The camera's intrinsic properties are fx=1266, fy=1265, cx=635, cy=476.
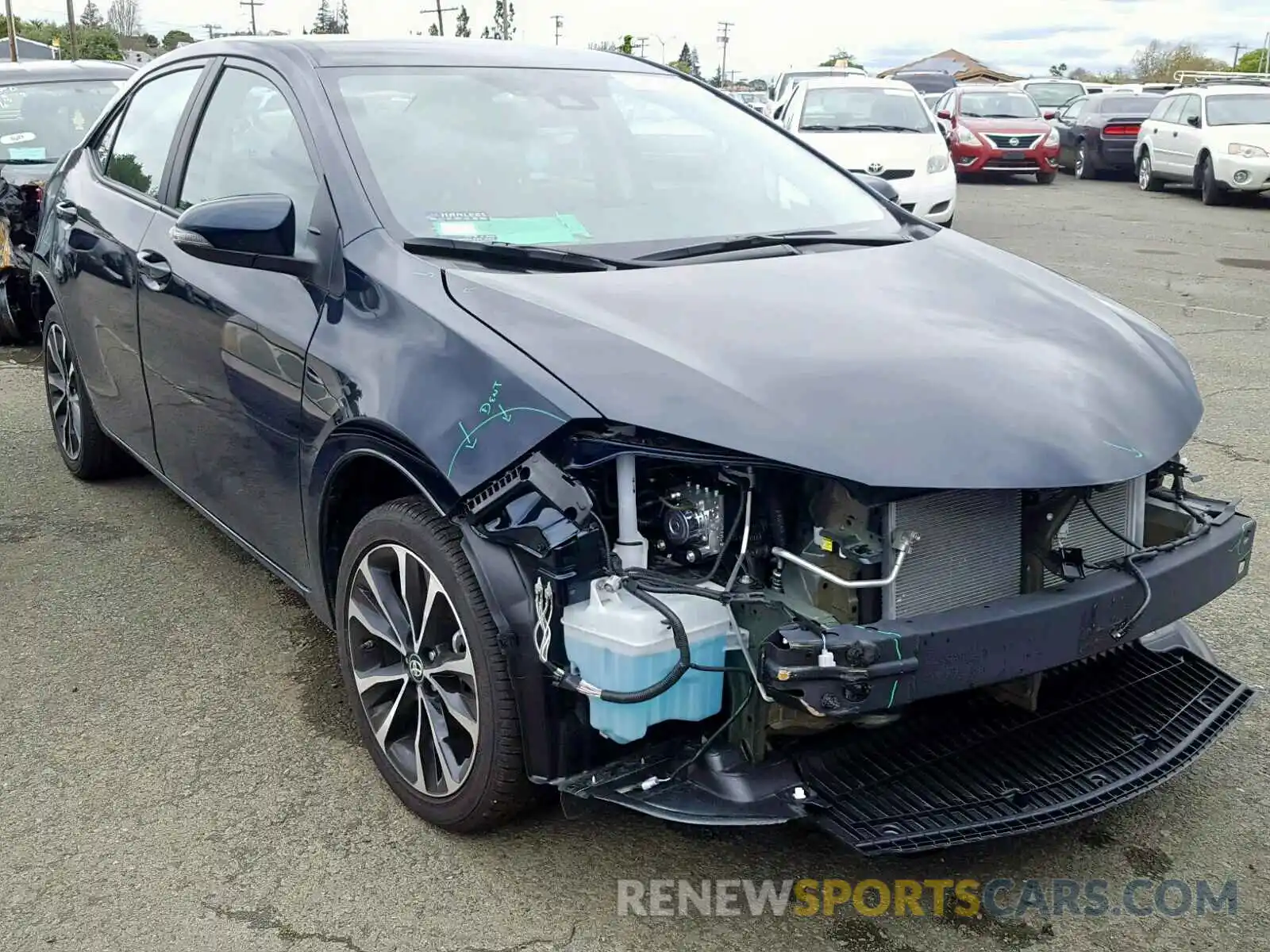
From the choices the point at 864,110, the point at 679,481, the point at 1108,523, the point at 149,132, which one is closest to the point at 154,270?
the point at 149,132

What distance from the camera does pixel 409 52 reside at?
3697 mm

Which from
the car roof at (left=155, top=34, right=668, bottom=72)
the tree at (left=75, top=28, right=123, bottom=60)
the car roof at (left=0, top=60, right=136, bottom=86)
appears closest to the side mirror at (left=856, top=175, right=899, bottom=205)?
the car roof at (left=155, top=34, right=668, bottom=72)

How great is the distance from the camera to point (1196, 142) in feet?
58.6

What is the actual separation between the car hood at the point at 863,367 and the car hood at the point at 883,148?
9.21m

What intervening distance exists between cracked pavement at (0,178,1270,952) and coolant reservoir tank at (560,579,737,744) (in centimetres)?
30

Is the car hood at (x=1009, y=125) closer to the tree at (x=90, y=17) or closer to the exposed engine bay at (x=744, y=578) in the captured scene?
the exposed engine bay at (x=744, y=578)

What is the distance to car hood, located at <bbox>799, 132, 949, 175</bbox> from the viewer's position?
1204cm

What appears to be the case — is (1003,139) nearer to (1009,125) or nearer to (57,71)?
(1009,125)

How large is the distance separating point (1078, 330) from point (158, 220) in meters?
2.83

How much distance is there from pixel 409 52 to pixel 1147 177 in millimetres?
18780

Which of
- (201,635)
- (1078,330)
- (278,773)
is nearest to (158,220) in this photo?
(201,635)

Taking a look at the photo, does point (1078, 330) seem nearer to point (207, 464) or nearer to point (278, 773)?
point (278, 773)

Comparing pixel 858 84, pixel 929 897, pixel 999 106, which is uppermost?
pixel 999 106

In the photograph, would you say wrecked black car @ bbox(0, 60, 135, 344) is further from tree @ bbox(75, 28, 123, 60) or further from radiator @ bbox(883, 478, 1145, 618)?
tree @ bbox(75, 28, 123, 60)
